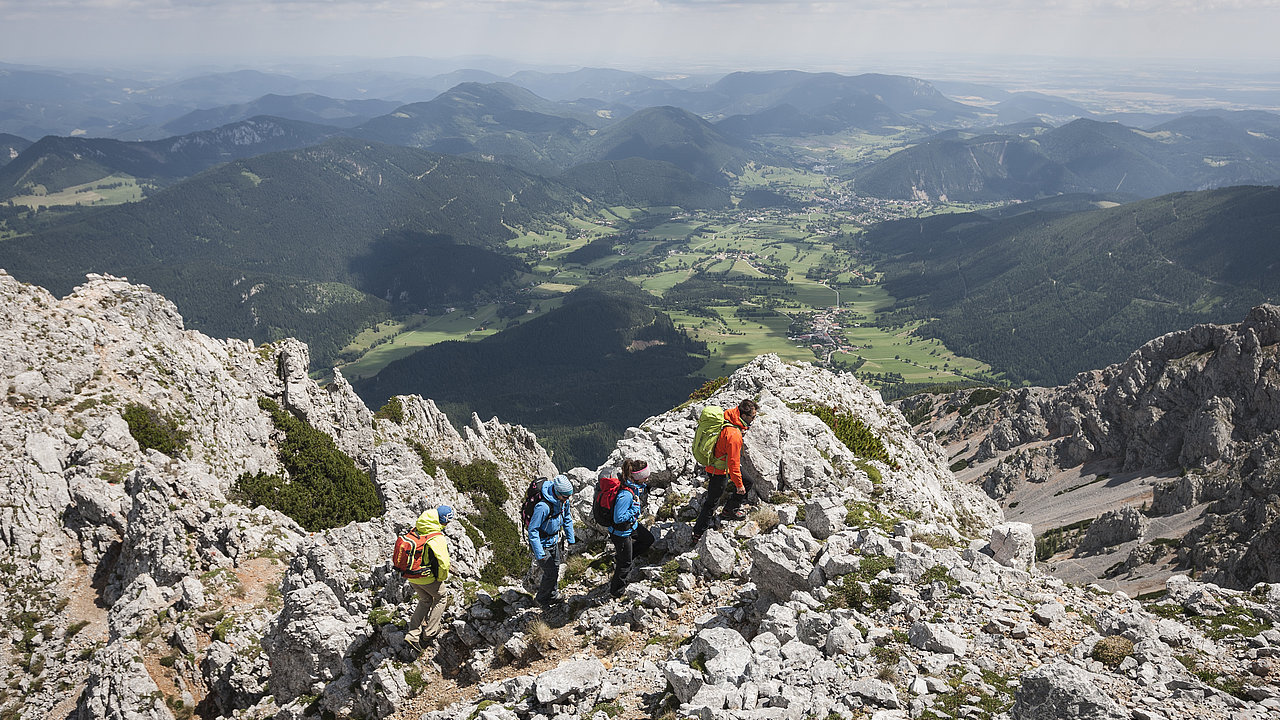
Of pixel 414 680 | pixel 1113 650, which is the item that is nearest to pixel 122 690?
pixel 414 680

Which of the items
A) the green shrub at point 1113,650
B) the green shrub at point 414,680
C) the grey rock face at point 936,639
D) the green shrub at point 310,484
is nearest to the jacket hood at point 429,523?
the green shrub at point 414,680

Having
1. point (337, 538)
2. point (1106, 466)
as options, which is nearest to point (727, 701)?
point (337, 538)

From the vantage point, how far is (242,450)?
5331 cm

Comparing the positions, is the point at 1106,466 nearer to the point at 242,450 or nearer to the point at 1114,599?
the point at 1114,599

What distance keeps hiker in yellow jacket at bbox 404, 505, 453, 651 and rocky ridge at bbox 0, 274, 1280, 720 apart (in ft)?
1.79

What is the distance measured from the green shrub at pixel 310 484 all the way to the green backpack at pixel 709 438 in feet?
130

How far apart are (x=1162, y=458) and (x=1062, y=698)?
5367 inches

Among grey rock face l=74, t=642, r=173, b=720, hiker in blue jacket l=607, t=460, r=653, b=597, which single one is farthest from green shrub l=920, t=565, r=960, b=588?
grey rock face l=74, t=642, r=173, b=720

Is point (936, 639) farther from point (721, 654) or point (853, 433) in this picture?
point (853, 433)

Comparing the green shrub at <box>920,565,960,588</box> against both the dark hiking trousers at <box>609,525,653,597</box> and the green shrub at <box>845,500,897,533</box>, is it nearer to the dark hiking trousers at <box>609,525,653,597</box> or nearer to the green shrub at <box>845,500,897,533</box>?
the green shrub at <box>845,500,897,533</box>

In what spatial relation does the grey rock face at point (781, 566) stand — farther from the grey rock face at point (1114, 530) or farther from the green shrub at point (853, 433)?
the grey rock face at point (1114, 530)

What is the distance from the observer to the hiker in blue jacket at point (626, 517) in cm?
1816

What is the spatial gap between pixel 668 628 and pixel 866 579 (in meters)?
5.52

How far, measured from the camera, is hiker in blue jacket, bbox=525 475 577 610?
60.2 ft
